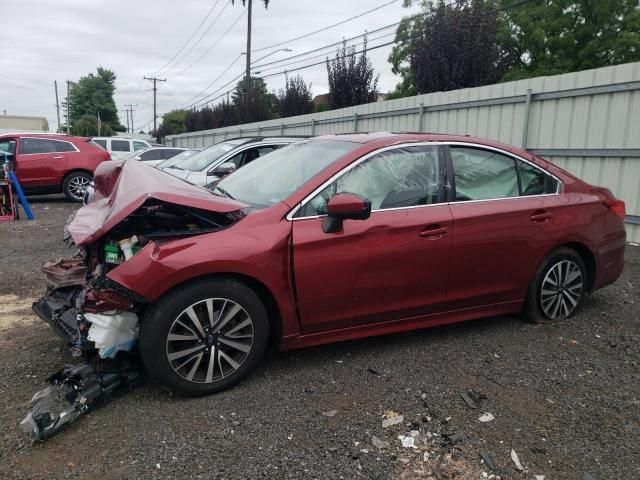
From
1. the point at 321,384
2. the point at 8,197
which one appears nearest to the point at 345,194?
the point at 321,384

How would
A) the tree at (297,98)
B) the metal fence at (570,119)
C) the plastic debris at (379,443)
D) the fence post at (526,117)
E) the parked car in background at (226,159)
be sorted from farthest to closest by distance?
the tree at (297,98)
the fence post at (526,117)
the parked car in background at (226,159)
the metal fence at (570,119)
the plastic debris at (379,443)

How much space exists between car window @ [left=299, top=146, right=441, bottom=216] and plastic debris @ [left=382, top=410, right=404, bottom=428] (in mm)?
1304

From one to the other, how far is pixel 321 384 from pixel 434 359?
0.89 m

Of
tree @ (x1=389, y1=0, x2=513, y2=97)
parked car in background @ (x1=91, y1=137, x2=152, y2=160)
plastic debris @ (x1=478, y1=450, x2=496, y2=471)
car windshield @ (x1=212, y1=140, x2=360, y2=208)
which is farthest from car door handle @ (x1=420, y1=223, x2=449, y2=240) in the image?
parked car in background @ (x1=91, y1=137, x2=152, y2=160)

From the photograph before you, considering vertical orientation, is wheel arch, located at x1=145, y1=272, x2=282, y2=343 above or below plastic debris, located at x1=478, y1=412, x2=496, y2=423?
above

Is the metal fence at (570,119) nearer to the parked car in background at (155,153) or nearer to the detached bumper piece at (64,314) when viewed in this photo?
the detached bumper piece at (64,314)

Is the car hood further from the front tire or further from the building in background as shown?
the building in background

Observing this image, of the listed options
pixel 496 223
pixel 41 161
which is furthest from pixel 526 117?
pixel 41 161

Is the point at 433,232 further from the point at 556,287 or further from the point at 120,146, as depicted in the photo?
the point at 120,146

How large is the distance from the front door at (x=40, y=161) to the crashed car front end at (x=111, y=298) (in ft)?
33.7

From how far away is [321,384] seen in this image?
11.0 feet

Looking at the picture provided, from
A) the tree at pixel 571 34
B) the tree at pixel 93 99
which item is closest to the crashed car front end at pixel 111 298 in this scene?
the tree at pixel 571 34

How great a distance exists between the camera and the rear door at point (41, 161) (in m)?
12.2

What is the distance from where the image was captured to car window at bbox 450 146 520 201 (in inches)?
154
